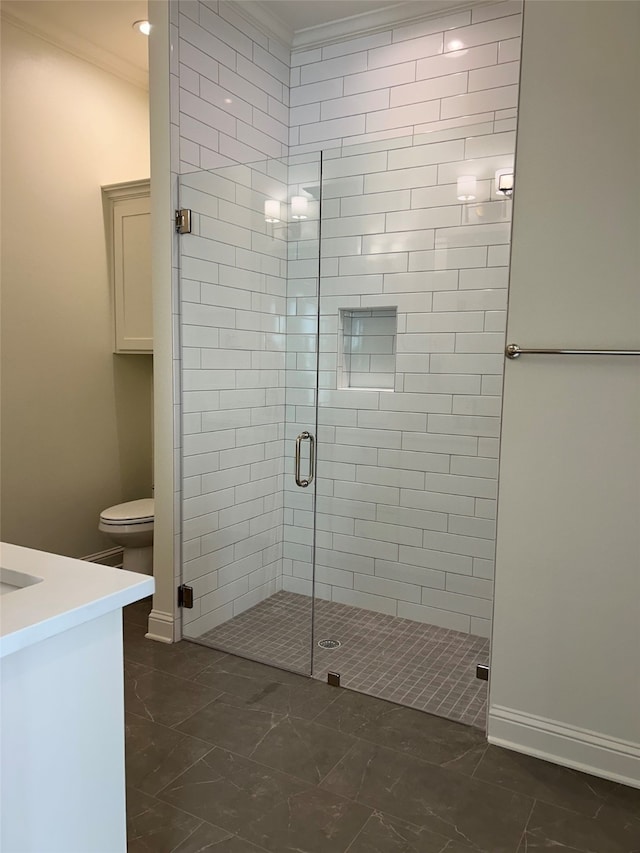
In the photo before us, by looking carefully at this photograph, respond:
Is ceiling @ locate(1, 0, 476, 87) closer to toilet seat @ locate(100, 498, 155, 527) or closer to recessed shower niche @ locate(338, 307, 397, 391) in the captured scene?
recessed shower niche @ locate(338, 307, 397, 391)

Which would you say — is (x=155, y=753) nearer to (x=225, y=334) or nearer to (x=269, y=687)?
(x=269, y=687)

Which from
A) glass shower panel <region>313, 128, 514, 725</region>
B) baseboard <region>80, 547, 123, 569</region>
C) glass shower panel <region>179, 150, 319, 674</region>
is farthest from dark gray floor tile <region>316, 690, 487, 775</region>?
baseboard <region>80, 547, 123, 569</region>

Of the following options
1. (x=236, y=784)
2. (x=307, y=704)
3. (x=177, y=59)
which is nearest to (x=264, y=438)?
(x=307, y=704)

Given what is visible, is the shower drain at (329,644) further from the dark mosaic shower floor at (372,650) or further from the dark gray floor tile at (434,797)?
the dark gray floor tile at (434,797)

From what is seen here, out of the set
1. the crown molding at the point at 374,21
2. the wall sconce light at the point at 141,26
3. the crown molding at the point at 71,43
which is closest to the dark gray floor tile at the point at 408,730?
the crown molding at the point at 374,21

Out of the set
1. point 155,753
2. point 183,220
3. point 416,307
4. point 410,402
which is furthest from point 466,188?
point 155,753

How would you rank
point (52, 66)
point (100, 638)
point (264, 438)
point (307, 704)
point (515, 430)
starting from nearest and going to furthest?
point (100, 638) < point (515, 430) < point (307, 704) < point (264, 438) < point (52, 66)

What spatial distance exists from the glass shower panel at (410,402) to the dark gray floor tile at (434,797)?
573 mm

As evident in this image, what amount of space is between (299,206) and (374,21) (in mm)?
1133

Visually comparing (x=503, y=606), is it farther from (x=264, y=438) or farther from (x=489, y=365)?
(x=264, y=438)

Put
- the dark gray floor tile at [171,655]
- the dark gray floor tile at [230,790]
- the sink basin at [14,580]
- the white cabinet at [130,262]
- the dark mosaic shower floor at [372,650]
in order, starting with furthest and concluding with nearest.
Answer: the white cabinet at [130,262], the dark gray floor tile at [171,655], the dark mosaic shower floor at [372,650], the dark gray floor tile at [230,790], the sink basin at [14,580]

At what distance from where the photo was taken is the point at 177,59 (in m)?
2.75

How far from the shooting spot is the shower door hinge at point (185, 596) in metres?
2.93

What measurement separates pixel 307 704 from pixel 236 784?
54cm
